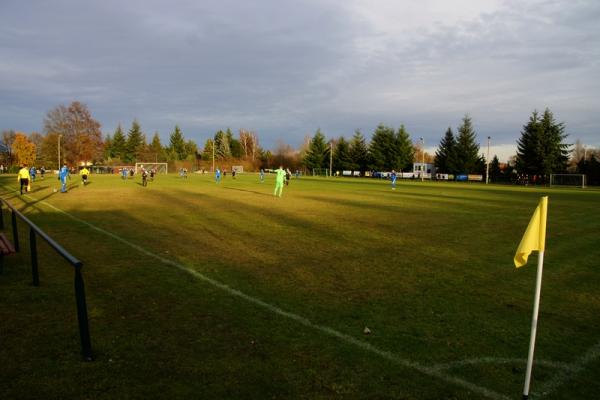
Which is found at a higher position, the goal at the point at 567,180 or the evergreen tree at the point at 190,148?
the evergreen tree at the point at 190,148

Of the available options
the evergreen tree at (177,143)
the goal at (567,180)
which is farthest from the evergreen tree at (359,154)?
the evergreen tree at (177,143)

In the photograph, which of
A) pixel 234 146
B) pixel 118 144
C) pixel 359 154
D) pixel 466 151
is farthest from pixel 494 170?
pixel 118 144

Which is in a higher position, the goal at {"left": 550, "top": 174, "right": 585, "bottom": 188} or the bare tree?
the bare tree

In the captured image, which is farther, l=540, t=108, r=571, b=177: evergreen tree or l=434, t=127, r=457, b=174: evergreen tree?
l=434, t=127, r=457, b=174: evergreen tree

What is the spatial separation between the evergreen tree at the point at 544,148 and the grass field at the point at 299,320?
192 ft

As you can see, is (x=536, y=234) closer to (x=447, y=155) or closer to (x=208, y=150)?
(x=447, y=155)

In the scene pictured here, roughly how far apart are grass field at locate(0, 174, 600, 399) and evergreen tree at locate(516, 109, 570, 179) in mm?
58483

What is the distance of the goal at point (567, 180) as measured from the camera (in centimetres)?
5725

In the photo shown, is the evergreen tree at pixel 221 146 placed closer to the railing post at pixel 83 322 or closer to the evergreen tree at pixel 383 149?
the evergreen tree at pixel 383 149

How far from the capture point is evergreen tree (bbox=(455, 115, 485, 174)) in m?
77.3

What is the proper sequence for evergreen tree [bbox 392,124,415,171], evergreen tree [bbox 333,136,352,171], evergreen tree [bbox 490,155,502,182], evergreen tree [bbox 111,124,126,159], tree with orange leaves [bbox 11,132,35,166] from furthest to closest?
evergreen tree [bbox 111,124,126,159], tree with orange leaves [bbox 11,132,35,166], evergreen tree [bbox 333,136,352,171], evergreen tree [bbox 392,124,415,171], evergreen tree [bbox 490,155,502,182]

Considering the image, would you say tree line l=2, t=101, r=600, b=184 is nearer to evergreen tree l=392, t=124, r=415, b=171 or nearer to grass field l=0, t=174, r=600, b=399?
evergreen tree l=392, t=124, r=415, b=171

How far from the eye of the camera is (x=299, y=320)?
5840mm

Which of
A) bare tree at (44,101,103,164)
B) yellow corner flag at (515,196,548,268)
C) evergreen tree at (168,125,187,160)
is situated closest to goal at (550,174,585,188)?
yellow corner flag at (515,196,548,268)
